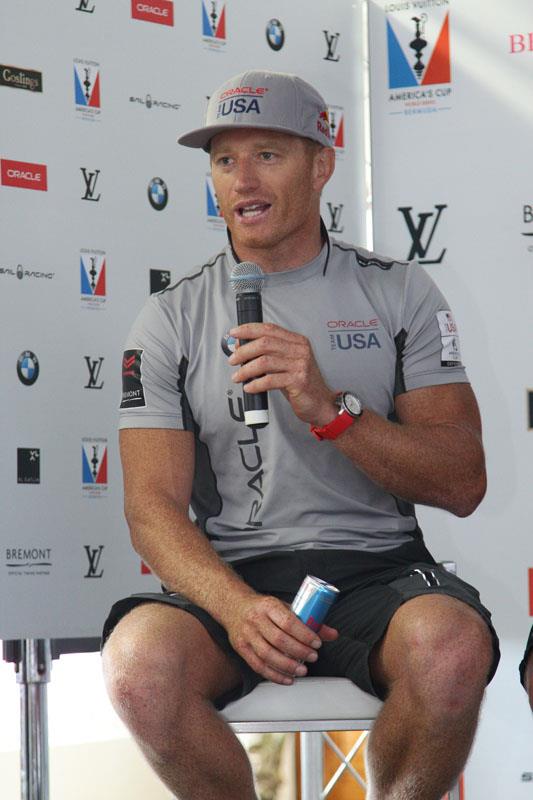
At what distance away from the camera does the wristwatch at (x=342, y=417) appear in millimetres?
2000

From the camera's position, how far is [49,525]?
9.61 ft

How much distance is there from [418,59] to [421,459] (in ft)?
5.67

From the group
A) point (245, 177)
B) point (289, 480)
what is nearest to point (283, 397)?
point (289, 480)

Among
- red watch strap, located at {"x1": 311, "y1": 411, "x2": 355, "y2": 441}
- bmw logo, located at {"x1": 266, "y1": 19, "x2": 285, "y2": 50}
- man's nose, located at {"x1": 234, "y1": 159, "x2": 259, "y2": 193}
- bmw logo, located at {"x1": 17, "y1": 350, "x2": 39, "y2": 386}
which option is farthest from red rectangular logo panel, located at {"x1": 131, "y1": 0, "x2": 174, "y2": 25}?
red watch strap, located at {"x1": 311, "y1": 411, "x2": 355, "y2": 441}

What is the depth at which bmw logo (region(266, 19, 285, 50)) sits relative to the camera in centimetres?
337

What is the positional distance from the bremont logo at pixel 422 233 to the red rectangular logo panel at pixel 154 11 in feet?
2.69

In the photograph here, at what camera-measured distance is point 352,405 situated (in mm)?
2012

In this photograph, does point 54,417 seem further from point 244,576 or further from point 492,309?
point 492,309

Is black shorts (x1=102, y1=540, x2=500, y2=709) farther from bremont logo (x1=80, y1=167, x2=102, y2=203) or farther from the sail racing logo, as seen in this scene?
the sail racing logo

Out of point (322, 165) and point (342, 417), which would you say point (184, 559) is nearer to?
point (342, 417)

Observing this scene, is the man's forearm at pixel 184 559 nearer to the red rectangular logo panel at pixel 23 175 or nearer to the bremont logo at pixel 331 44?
the red rectangular logo panel at pixel 23 175

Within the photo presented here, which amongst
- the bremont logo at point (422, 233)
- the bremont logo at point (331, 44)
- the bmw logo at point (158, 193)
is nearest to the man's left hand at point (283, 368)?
the bmw logo at point (158, 193)

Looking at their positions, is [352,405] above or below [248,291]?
below

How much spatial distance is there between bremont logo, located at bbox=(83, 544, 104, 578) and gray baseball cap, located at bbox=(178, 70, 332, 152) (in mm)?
1112
